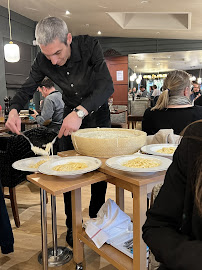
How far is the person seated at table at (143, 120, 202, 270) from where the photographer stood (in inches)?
25.0

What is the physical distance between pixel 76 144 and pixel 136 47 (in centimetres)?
917

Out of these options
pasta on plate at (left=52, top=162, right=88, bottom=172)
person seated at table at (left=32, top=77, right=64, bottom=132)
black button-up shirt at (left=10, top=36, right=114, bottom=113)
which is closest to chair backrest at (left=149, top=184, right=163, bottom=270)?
pasta on plate at (left=52, top=162, right=88, bottom=172)

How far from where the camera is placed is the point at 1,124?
4.04 meters

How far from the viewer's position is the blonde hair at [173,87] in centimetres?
229

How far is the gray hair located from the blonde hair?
107 centimetres

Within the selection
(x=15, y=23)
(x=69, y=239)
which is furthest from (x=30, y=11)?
(x=69, y=239)

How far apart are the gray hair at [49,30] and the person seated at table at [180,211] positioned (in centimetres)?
112

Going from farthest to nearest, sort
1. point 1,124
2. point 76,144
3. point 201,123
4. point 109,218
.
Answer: point 1,124 → point 109,218 → point 76,144 → point 201,123

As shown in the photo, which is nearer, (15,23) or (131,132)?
(131,132)

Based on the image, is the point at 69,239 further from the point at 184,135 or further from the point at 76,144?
the point at 184,135

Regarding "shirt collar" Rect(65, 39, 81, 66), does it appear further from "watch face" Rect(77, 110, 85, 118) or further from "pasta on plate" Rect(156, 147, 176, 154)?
"pasta on plate" Rect(156, 147, 176, 154)

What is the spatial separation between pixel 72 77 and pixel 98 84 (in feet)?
0.96

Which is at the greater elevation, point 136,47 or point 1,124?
point 136,47

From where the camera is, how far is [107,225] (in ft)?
5.14
